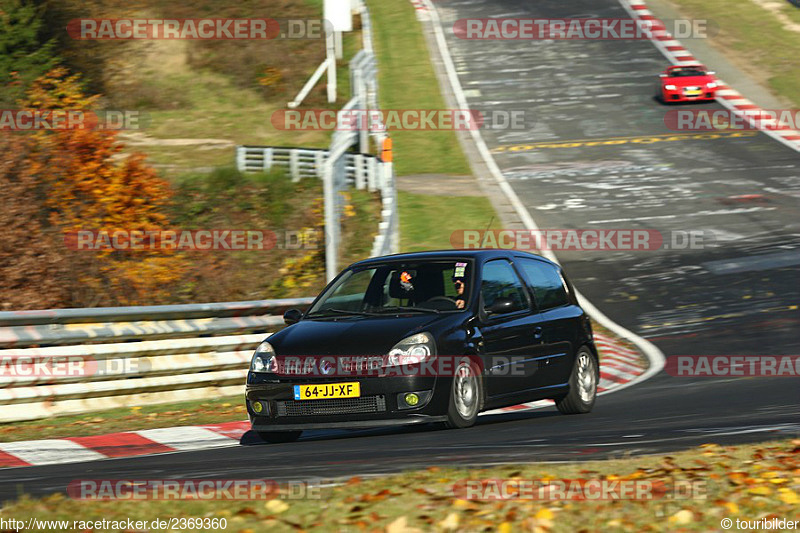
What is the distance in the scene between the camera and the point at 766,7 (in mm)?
51125

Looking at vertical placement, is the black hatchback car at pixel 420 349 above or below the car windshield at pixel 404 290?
below

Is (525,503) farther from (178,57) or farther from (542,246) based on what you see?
(178,57)

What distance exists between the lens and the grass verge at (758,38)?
41.4 metres

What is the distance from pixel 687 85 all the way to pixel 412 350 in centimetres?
3134

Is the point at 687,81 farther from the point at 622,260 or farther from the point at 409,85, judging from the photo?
the point at 622,260

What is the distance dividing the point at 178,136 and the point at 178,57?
362 inches

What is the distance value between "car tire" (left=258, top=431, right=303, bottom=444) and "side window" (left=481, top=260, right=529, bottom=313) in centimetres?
198

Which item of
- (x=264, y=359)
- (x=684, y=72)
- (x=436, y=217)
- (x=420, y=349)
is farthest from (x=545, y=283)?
(x=684, y=72)

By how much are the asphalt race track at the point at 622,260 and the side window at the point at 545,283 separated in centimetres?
112

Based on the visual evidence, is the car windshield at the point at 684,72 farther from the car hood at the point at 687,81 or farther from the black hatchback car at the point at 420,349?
the black hatchback car at the point at 420,349


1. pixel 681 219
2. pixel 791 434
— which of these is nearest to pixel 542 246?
pixel 681 219

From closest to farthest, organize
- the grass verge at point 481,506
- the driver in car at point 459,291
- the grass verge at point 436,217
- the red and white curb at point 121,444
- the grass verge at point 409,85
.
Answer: the grass verge at point 481,506
the red and white curb at point 121,444
the driver in car at point 459,291
the grass verge at point 436,217
the grass verge at point 409,85

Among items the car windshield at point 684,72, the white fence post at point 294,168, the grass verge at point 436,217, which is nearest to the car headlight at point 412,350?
the grass verge at point 436,217

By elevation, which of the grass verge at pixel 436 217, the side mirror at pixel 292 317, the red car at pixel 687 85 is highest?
the side mirror at pixel 292 317
